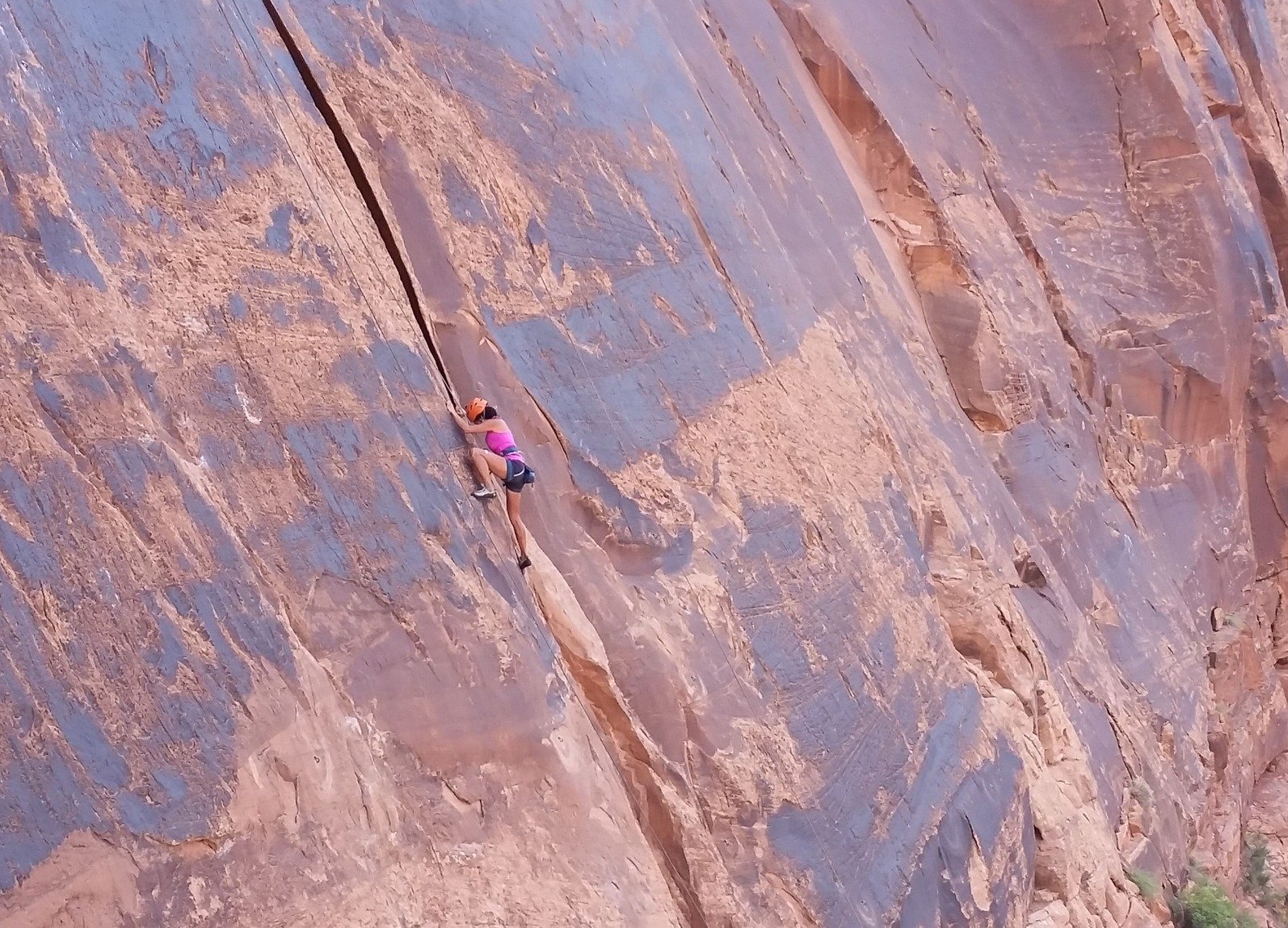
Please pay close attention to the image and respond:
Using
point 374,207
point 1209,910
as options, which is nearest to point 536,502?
point 374,207

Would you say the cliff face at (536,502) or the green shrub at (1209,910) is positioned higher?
the cliff face at (536,502)

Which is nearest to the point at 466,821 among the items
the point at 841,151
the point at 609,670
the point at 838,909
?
the point at 609,670

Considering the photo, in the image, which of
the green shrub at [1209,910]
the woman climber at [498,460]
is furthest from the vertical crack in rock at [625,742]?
the green shrub at [1209,910]

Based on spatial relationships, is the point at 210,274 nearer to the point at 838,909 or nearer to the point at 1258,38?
the point at 838,909

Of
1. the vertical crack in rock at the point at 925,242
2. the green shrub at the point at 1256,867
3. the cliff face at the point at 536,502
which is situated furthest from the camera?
the green shrub at the point at 1256,867

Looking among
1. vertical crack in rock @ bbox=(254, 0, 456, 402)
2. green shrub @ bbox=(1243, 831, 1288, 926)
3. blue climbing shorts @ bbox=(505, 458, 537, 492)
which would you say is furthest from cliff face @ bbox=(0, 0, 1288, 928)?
green shrub @ bbox=(1243, 831, 1288, 926)

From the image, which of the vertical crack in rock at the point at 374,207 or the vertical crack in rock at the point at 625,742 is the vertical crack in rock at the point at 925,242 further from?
the vertical crack in rock at the point at 374,207
